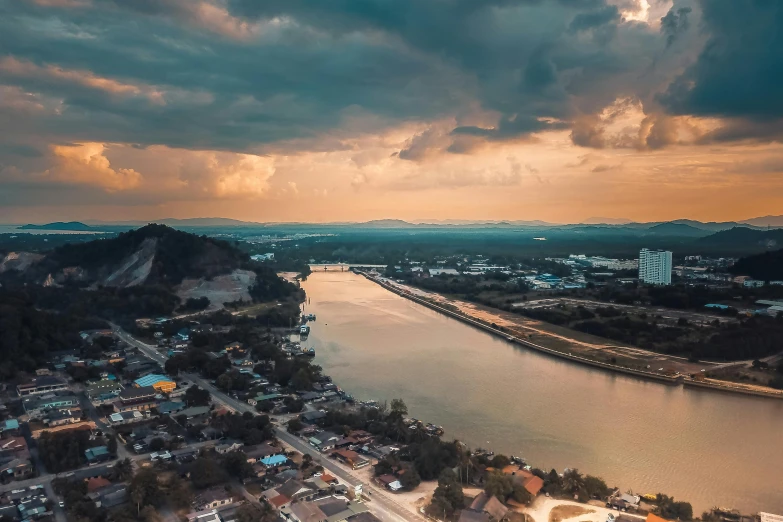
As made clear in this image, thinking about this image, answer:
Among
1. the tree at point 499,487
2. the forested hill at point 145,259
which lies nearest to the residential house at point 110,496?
the tree at point 499,487

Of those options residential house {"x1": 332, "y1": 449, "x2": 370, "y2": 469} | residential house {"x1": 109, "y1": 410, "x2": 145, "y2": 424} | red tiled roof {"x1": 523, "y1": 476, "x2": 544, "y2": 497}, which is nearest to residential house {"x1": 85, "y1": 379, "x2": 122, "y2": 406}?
residential house {"x1": 109, "y1": 410, "x2": 145, "y2": 424}

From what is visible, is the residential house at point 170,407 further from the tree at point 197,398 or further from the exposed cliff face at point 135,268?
the exposed cliff face at point 135,268

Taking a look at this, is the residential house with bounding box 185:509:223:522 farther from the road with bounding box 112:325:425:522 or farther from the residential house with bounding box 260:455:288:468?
the road with bounding box 112:325:425:522

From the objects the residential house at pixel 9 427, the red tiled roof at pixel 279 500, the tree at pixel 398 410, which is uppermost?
the tree at pixel 398 410

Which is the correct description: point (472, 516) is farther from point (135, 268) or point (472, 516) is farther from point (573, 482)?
point (135, 268)

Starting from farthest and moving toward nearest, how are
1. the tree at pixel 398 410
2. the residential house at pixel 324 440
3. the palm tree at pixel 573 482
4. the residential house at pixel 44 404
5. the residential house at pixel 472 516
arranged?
the residential house at pixel 44 404 → the tree at pixel 398 410 → the residential house at pixel 324 440 → the palm tree at pixel 573 482 → the residential house at pixel 472 516

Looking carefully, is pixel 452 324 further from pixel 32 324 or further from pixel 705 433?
pixel 32 324
